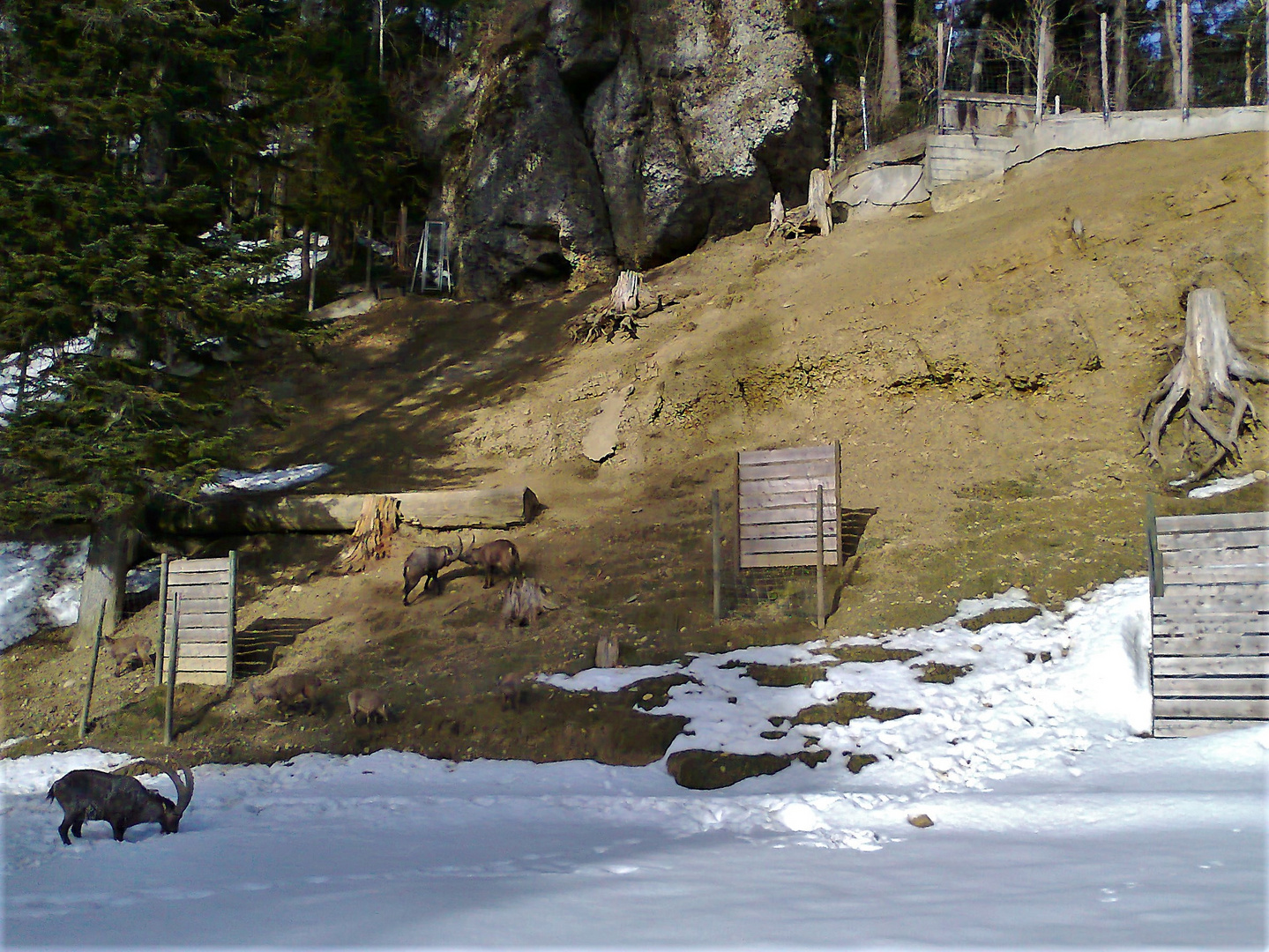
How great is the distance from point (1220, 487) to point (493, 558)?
9.74m

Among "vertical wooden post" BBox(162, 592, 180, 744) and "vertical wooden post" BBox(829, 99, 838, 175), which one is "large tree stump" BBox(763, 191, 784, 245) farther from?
"vertical wooden post" BBox(162, 592, 180, 744)

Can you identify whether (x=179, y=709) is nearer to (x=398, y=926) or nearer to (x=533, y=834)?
(x=533, y=834)

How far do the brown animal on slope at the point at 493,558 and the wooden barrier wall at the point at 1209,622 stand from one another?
837cm

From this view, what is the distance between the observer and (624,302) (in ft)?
68.1

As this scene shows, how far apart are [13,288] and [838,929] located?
15.1 m

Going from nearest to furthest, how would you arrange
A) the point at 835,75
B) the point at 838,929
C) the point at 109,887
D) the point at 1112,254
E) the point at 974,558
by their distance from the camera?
the point at 838,929 < the point at 109,887 < the point at 974,558 < the point at 1112,254 < the point at 835,75

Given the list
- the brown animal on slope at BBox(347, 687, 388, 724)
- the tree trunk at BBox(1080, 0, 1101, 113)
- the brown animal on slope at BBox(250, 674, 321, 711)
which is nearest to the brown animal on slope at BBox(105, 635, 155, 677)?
the brown animal on slope at BBox(250, 674, 321, 711)

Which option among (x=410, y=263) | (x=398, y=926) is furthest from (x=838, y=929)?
(x=410, y=263)

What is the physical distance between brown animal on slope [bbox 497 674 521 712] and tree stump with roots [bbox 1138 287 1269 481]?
9119 millimetres

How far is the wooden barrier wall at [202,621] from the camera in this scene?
38.9 feet

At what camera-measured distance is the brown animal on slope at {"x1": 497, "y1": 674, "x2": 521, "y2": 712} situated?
9633mm

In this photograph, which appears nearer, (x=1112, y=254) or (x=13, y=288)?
(x=13, y=288)

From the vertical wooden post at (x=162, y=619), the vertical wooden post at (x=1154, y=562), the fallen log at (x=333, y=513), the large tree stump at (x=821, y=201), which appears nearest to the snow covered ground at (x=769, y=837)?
the vertical wooden post at (x=1154, y=562)

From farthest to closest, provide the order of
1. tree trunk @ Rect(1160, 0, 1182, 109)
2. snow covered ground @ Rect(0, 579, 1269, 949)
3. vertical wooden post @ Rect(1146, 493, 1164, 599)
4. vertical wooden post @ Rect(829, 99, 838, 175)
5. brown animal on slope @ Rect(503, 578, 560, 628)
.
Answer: tree trunk @ Rect(1160, 0, 1182, 109)
vertical wooden post @ Rect(829, 99, 838, 175)
brown animal on slope @ Rect(503, 578, 560, 628)
vertical wooden post @ Rect(1146, 493, 1164, 599)
snow covered ground @ Rect(0, 579, 1269, 949)
